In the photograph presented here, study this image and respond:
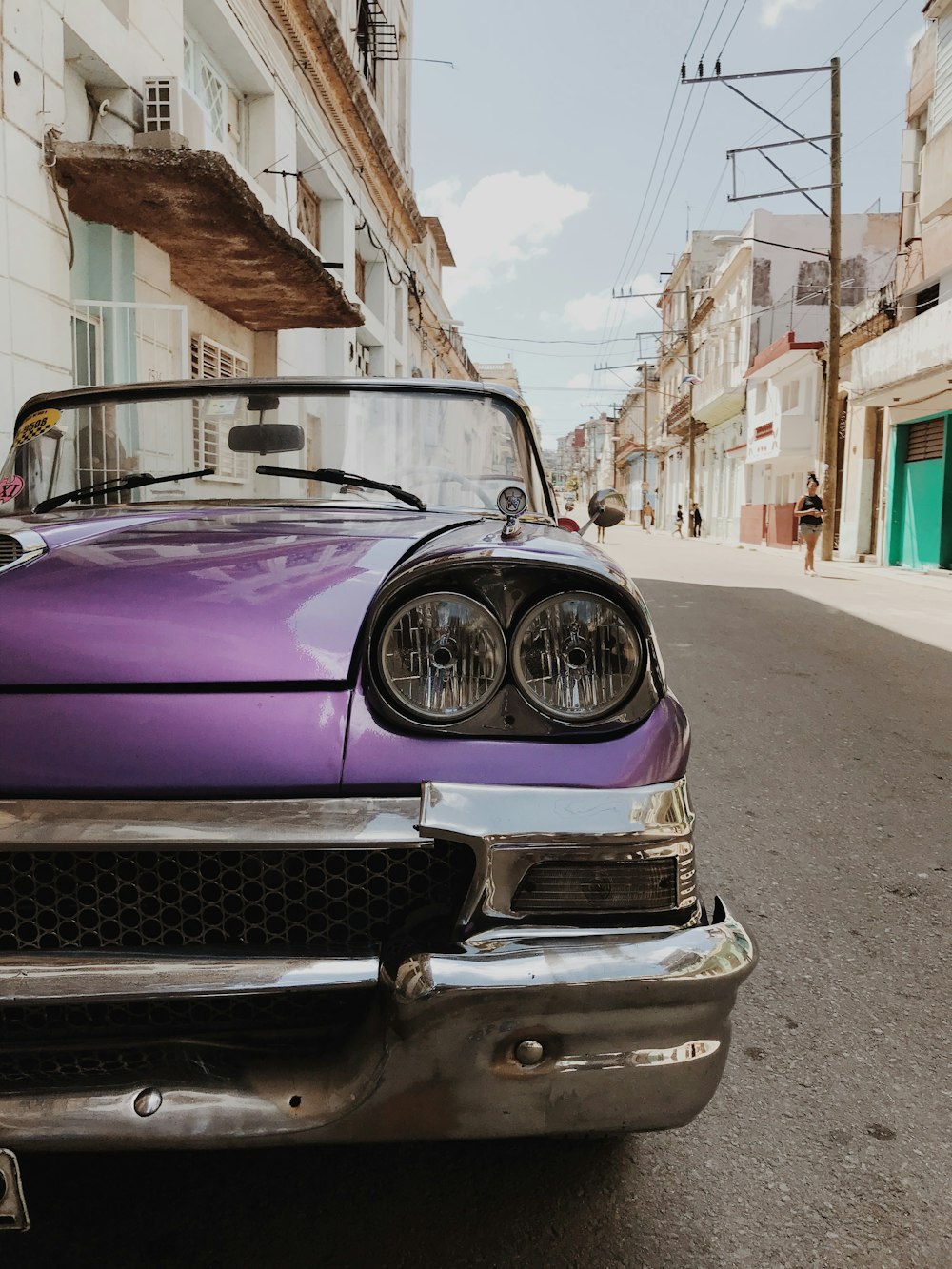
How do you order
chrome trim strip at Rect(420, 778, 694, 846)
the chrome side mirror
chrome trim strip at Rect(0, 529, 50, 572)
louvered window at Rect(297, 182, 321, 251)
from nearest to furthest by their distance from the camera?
chrome trim strip at Rect(420, 778, 694, 846) → chrome trim strip at Rect(0, 529, 50, 572) → the chrome side mirror → louvered window at Rect(297, 182, 321, 251)

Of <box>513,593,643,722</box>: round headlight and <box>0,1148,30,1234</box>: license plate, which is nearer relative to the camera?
<box>0,1148,30,1234</box>: license plate

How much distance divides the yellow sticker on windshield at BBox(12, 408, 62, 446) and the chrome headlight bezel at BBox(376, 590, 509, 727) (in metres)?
1.63

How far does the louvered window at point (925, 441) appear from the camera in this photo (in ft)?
55.3

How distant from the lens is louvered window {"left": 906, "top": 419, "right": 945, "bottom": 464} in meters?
16.8

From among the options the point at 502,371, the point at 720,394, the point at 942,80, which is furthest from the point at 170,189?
the point at 502,371

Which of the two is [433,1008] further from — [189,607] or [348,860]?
[189,607]

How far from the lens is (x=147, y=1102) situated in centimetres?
110

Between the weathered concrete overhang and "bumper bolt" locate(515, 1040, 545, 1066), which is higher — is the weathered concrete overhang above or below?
above

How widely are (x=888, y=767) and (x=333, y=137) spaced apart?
14040 millimetres

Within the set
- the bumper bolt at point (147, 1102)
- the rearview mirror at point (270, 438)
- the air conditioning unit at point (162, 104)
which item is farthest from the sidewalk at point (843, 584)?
the bumper bolt at point (147, 1102)

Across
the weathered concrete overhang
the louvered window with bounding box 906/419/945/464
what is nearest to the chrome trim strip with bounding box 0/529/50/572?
the weathered concrete overhang

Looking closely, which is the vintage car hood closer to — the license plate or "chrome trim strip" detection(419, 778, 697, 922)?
"chrome trim strip" detection(419, 778, 697, 922)

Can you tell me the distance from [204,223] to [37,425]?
603 centimetres

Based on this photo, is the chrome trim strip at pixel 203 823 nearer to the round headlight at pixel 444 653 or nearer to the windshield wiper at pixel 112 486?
the round headlight at pixel 444 653
